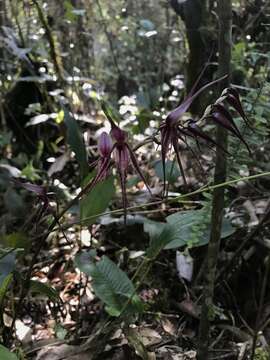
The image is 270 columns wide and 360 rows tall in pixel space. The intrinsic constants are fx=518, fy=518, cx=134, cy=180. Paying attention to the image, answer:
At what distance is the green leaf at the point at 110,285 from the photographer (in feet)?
4.63

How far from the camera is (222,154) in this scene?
1.17 meters

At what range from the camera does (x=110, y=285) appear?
149 centimetres

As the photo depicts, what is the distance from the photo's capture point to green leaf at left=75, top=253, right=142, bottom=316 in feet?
4.63

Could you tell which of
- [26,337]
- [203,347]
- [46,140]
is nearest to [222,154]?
[203,347]

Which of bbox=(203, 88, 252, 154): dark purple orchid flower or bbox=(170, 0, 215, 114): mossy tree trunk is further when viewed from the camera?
bbox=(170, 0, 215, 114): mossy tree trunk

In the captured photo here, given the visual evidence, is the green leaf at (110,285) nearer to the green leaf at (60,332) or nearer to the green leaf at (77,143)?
the green leaf at (60,332)

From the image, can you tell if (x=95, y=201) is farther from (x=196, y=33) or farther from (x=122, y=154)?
(x=196, y=33)

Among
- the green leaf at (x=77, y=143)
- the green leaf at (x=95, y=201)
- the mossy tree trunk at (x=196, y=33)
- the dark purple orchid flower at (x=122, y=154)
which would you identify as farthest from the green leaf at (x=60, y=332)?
the mossy tree trunk at (x=196, y=33)

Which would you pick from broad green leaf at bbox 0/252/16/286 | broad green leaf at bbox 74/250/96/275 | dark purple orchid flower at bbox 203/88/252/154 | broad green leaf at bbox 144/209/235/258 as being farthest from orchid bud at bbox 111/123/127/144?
broad green leaf at bbox 74/250/96/275

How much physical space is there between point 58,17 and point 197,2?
1290 mm

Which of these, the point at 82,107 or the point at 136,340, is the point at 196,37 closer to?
the point at 82,107

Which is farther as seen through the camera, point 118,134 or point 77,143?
point 77,143

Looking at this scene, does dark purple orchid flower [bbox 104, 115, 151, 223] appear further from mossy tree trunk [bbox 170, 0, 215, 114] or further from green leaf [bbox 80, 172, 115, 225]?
mossy tree trunk [bbox 170, 0, 215, 114]

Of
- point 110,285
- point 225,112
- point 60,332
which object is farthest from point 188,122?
point 60,332
